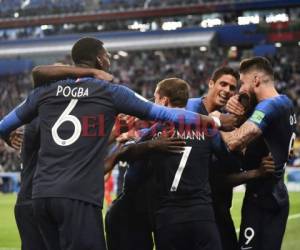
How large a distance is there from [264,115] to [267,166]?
1.30 feet

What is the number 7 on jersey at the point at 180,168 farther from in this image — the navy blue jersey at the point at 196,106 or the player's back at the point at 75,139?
the player's back at the point at 75,139

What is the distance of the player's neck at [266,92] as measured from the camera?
5.82m

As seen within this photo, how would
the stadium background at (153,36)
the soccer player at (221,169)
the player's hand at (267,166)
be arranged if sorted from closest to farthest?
the player's hand at (267,166) → the soccer player at (221,169) → the stadium background at (153,36)

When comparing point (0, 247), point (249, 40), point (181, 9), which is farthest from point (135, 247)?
point (181, 9)

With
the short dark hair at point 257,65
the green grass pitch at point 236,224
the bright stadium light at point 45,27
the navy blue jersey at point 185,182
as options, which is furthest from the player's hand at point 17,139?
the bright stadium light at point 45,27

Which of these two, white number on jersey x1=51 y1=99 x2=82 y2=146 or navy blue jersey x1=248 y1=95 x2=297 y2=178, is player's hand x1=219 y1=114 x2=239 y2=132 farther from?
white number on jersey x1=51 y1=99 x2=82 y2=146

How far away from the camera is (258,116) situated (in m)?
5.64

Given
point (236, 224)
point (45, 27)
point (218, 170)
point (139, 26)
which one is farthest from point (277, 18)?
point (218, 170)

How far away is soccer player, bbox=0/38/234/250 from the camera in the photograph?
4781mm

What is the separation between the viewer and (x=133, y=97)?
4.96 meters

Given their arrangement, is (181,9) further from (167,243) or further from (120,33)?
(167,243)

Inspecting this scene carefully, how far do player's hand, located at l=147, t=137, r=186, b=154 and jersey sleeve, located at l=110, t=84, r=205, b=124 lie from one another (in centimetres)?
29

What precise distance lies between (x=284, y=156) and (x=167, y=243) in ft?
3.84

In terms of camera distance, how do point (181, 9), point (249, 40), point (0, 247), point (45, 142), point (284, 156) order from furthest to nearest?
point (181, 9)
point (249, 40)
point (0, 247)
point (284, 156)
point (45, 142)
